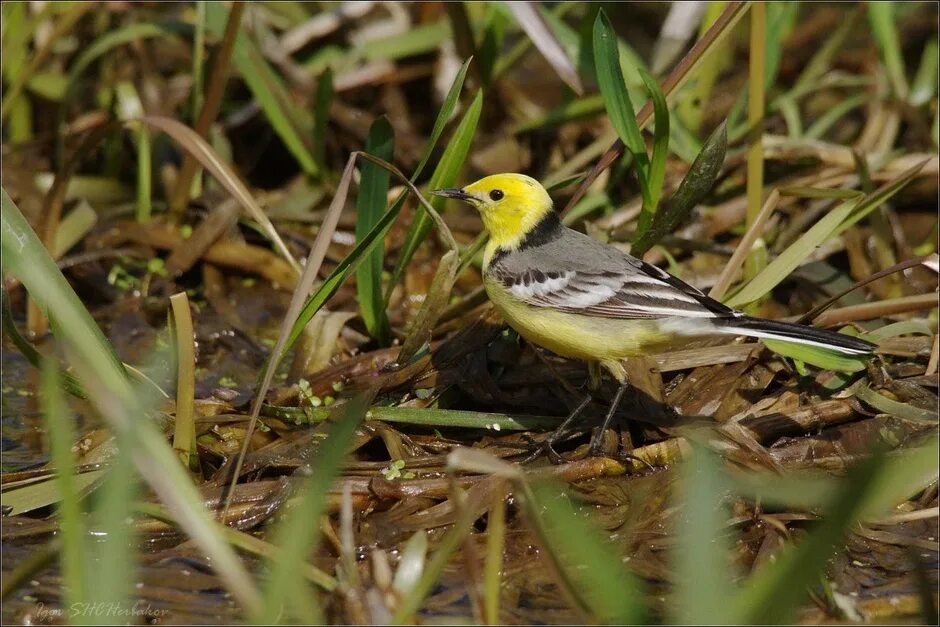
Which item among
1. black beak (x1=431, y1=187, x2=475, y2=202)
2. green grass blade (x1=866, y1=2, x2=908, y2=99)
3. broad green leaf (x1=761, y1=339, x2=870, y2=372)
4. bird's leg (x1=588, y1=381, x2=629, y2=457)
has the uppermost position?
green grass blade (x1=866, y1=2, x2=908, y2=99)

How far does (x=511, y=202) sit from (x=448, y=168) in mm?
347

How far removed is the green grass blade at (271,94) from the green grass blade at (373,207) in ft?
5.69

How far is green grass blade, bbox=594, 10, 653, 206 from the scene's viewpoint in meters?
5.10

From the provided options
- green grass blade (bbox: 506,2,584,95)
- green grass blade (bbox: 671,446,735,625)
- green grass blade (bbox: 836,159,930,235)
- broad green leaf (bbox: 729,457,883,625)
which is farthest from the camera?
green grass blade (bbox: 506,2,584,95)

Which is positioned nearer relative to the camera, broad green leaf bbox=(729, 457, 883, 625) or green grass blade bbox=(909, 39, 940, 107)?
broad green leaf bbox=(729, 457, 883, 625)

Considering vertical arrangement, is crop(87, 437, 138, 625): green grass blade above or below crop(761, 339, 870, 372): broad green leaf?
above

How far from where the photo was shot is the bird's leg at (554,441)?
502cm

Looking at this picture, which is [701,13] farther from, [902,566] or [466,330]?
[902,566]

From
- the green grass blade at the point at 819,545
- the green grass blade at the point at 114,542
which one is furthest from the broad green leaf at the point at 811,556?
the green grass blade at the point at 114,542

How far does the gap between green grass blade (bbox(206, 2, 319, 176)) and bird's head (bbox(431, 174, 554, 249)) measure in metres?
2.12

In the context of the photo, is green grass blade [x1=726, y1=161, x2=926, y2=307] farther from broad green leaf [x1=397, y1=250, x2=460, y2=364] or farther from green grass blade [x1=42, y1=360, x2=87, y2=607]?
green grass blade [x1=42, y1=360, x2=87, y2=607]

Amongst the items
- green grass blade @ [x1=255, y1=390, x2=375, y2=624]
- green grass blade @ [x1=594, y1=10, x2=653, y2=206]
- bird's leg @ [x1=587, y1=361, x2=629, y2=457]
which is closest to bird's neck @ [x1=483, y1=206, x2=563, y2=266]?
green grass blade @ [x1=594, y1=10, x2=653, y2=206]

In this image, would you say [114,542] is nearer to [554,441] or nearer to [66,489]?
[66,489]

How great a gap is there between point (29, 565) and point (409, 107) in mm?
5896
